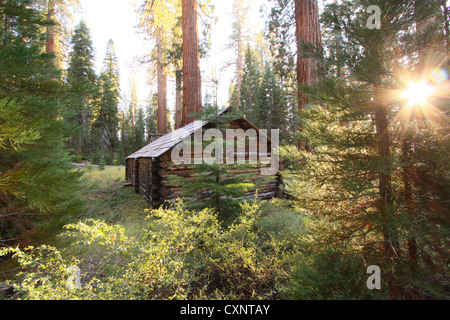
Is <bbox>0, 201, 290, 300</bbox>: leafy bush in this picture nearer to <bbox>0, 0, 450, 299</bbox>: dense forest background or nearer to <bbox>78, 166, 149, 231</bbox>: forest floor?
<bbox>0, 0, 450, 299</bbox>: dense forest background

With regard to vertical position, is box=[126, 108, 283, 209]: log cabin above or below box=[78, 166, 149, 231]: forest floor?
above

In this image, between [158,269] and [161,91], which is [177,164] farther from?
[161,91]

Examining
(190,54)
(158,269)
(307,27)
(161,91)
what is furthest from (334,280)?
(161,91)

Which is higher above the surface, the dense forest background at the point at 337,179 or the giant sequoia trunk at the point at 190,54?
the giant sequoia trunk at the point at 190,54

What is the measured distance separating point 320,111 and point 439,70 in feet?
3.31

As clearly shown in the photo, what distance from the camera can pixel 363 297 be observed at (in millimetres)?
1561

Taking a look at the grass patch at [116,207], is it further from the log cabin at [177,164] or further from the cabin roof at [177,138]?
the cabin roof at [177,138]

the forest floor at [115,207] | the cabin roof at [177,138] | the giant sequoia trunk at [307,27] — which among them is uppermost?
the giant sequoia trunk at [307,27]

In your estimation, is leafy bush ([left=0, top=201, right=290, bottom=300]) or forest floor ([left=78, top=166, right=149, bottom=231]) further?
forest floor ([left=78, top=166, right=149, bottom=231])

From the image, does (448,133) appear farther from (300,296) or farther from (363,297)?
(300,296)

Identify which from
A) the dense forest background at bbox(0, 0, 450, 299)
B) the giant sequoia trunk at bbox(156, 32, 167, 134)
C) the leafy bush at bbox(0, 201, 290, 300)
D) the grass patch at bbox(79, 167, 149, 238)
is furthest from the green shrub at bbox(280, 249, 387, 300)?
the giant sequoia trunk at bbox(156, 32, 167, 134)

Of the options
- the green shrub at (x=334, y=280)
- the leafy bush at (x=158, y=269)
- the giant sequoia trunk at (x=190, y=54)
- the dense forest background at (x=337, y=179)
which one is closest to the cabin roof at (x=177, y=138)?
the giant sequoia trunk at (x=190, y=54)

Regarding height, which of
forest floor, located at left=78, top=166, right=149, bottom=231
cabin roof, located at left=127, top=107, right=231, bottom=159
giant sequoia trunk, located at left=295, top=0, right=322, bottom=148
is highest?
giant sequoia trunk, located at left=295, top=0, right=322, bottom=148

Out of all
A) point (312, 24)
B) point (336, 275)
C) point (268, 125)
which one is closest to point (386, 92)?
point (336, 275)
